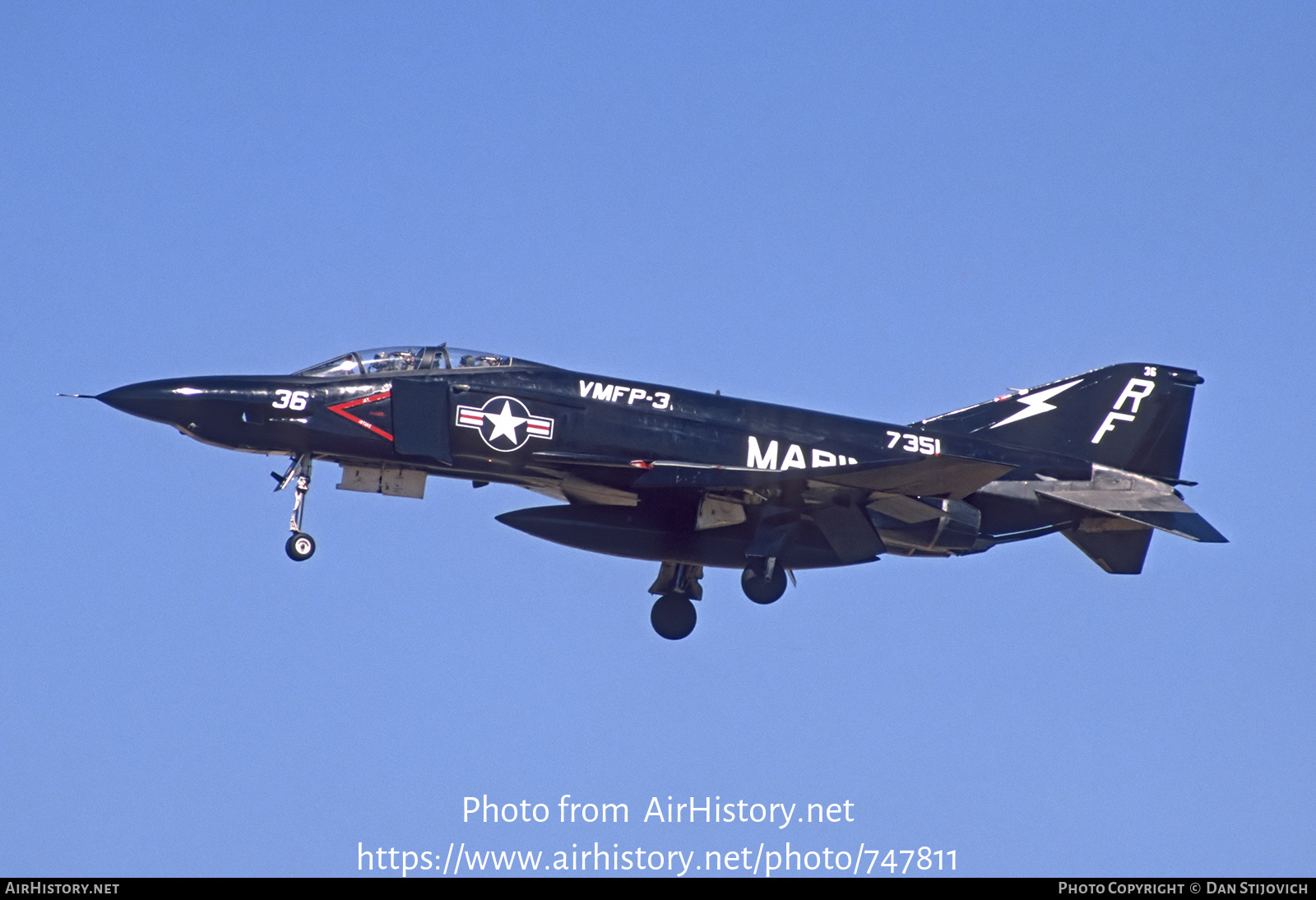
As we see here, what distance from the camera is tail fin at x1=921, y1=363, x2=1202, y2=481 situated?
27.6 metres

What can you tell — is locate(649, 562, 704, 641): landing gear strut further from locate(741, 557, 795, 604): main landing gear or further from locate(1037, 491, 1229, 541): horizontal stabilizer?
locate(1037, 491, 1229, 541): horizontal stabilizer

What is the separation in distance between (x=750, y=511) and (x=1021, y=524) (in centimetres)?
419

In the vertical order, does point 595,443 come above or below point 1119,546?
above

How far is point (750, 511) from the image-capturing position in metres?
26.2

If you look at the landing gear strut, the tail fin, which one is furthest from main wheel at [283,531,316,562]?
the tail fin

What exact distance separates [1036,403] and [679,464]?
6.50m

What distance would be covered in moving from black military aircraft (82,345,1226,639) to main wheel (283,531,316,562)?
0.03 m

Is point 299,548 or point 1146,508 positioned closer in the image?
point 299,548

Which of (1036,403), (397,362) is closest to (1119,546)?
(1036,403)

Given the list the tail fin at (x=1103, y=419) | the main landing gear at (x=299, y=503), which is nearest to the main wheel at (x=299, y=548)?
the main landing gear at (x=299, y=503)

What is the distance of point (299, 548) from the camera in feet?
79.6

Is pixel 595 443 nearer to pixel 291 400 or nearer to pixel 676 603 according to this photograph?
pixel 676 603

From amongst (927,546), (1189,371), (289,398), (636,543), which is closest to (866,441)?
(927,546)
